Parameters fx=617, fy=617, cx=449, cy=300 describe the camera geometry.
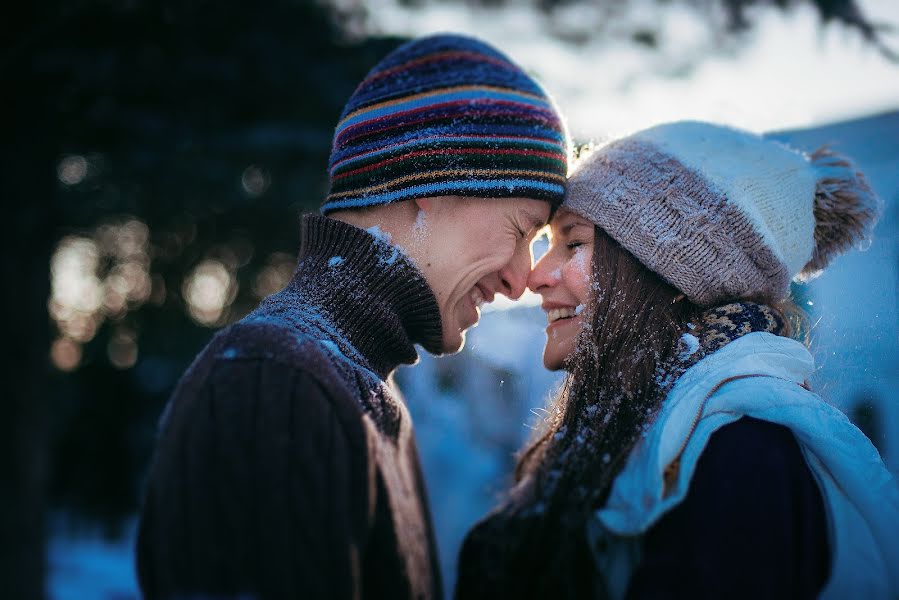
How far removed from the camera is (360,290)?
162cm

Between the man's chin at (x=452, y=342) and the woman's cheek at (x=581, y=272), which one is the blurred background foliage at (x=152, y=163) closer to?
the woman's cheek at (x=581, y=272)

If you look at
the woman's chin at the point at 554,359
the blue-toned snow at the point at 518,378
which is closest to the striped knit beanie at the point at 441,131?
the woman's chin at the point at 554,359

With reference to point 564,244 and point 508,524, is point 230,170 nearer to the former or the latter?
point 564,244

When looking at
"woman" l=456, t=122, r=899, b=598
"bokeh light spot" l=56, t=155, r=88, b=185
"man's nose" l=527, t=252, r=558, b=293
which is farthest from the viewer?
"bokeh light spot" l=56, t=155, r=88, b=185

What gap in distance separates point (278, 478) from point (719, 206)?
1.35 metres

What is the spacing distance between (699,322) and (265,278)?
172 inches

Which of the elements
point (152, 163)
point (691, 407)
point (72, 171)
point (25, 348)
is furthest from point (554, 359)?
point (72, 171)

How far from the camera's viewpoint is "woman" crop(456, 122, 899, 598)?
127 cm

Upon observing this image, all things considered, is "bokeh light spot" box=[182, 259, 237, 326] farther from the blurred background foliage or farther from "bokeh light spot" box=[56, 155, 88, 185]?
"bokeh light spot" box=[56, 155, 88, 185]

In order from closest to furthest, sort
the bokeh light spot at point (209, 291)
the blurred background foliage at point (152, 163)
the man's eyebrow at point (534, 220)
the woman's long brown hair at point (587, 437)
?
the woman's long brown hair at point (587, 437) < the man's eyebrow at point (534, 220) < the blurred background foliage at point (152, 163) < the bokeh light spot at point (209, 291)

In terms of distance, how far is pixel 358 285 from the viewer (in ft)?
5.32

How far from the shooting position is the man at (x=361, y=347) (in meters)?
1.15

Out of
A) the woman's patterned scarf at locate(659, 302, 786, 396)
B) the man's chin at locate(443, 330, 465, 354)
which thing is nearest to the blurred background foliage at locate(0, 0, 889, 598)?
the woman's patterned scarf at locate(659, 302, 786, 396)

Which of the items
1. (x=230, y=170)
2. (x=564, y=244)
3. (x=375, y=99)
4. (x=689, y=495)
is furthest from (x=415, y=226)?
(x=230, y=170)
